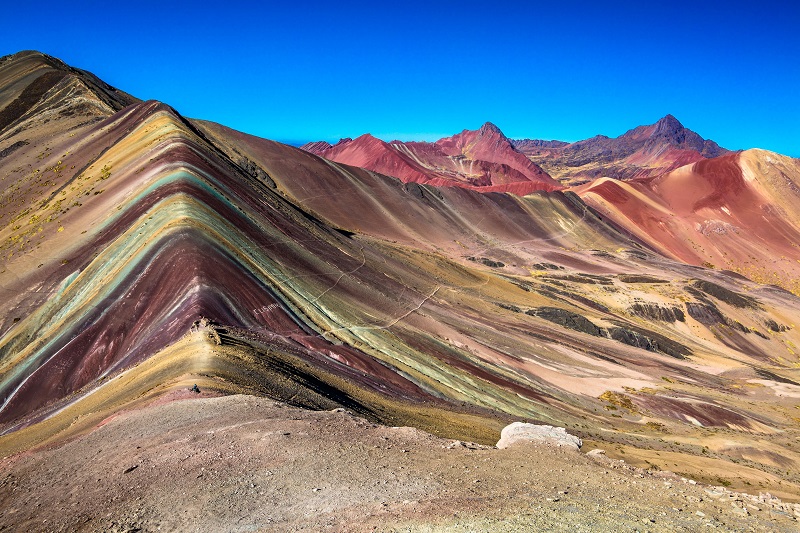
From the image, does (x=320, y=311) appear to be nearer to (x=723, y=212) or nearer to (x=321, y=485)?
(x=321, y=485)

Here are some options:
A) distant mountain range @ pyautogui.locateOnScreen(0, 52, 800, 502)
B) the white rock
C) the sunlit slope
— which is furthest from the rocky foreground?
the sunlit slope

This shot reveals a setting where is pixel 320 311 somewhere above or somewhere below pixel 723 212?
below

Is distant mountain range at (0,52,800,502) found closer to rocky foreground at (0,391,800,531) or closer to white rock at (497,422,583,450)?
rocky foreground at (0,391,800,531)

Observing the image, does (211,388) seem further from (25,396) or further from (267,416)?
(25,396)

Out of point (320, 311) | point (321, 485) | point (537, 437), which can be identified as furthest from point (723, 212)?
point (321, 485)

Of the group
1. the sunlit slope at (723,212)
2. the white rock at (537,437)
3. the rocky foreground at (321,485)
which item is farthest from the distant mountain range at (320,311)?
the sunlit slope at (723,212)
